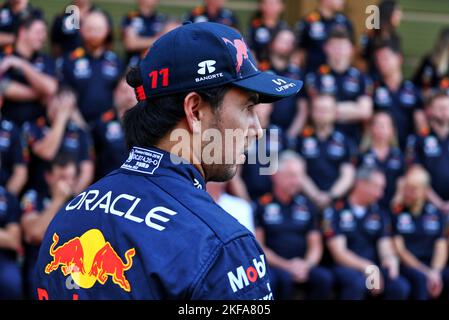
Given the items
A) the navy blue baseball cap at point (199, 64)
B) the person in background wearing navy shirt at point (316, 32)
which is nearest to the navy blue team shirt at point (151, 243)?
the navy blue baseball cap at point (199, 64)

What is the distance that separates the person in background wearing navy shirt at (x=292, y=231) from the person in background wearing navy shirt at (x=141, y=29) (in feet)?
5.41

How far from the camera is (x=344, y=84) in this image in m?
8.11

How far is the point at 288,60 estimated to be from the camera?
25.9 feet

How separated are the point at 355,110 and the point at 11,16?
336cm

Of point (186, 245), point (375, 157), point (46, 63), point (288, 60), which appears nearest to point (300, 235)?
point (375, 157)

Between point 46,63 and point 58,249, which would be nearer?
point 58,249

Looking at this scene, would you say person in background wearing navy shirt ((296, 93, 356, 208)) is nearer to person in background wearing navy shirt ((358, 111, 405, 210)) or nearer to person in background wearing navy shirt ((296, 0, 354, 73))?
person in background wearing navy shirt ((358, 111, 405, 210))

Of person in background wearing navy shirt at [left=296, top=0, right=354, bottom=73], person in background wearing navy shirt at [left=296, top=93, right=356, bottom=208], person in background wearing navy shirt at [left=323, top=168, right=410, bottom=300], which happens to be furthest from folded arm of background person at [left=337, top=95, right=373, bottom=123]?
person in background wearing navy shirt at [left=323, top=168, right=410, bottom=300]

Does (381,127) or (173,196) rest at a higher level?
(173,196)

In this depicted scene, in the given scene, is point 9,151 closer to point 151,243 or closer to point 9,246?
point 9,246

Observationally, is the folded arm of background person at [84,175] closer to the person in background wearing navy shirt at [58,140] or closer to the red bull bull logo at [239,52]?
the person in background wearing navy shirt at [58,140]

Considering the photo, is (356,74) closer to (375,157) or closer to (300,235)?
(375,157)

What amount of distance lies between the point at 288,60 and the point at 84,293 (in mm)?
6224

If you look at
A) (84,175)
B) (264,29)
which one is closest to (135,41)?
(264,29)
